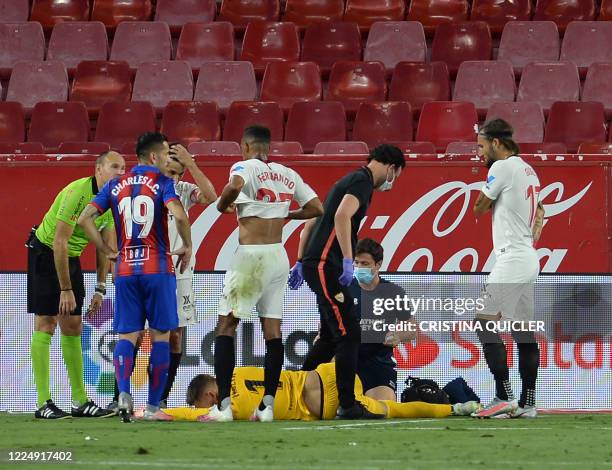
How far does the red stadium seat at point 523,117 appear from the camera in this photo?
12.5m

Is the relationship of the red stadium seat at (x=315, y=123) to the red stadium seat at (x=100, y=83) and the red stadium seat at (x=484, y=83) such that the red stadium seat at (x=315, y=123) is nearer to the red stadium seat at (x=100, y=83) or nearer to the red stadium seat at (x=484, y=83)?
the red stadium seat at (x=484, y=83)

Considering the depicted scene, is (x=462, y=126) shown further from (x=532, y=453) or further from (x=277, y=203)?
(x=532, y=453)

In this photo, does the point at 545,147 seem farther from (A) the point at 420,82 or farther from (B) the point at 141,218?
(B) the point at 141,218

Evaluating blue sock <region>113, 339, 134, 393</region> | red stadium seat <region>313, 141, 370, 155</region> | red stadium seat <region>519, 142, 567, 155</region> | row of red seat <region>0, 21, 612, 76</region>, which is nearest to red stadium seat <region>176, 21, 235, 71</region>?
row of red seat <region>0, 21, 612, 76</region>

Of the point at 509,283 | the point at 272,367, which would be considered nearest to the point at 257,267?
the point at 272,367

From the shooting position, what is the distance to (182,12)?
15.0 metres

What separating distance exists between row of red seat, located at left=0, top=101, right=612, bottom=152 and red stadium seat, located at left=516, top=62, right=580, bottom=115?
72 centimetres

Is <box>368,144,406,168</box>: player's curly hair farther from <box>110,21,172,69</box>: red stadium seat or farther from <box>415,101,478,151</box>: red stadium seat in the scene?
<box>110,21,172,69</box>: red stadium seat

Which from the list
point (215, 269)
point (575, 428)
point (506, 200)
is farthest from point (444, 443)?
point (215, 269)

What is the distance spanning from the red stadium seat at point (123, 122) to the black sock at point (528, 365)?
18.9ft

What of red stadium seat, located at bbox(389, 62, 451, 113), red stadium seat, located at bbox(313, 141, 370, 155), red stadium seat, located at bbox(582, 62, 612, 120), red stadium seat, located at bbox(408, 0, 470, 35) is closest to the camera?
red stadium seat, located at bbox(313, 141, 370, 155)

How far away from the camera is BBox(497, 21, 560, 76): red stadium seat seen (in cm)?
1391

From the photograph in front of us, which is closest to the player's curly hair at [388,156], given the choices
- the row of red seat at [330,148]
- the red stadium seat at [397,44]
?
the row of red seat at [330,148]

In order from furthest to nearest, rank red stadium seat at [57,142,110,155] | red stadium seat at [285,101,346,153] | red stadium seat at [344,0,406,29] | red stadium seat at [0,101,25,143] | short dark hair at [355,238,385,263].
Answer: red stadium seat at [344,0,406,29] < red stadium seat at [0,101,25,143] < red stadium seat at [285,101,346,153] < red stadium seat at [57,142,110,155] < short dark hair at [355,238,385,263]
